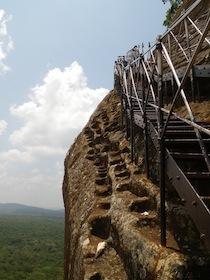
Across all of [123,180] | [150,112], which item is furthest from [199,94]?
[123,180]

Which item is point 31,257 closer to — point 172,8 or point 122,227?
point 172,8

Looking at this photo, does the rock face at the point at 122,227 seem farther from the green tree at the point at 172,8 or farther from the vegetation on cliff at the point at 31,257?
the vegetation on cliff at the point at 31,257

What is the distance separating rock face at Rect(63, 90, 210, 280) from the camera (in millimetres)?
5664

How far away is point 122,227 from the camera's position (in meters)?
7.67

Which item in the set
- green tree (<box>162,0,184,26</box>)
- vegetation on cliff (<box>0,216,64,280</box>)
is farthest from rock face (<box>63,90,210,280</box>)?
vegetation on cliff (<box>0,216,64,280</box>)

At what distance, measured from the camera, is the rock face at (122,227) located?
5664 millimetres

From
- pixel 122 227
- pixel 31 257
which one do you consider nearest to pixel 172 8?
pixel 122 227

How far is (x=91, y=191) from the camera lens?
38.0ft

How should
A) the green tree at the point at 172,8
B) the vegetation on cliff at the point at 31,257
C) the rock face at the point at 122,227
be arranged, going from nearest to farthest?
1. the rock face at the point at 122,227
2. the green tree at the point at 172,8
3. the vegetation on cliff at the point at 31,257

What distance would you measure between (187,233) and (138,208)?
82.1 inches

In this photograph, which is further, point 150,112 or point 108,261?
point 150,112

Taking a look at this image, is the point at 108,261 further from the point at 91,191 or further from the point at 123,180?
the point at 91,191

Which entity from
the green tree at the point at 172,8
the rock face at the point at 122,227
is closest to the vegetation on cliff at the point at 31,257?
the green tree at the point at 172,8

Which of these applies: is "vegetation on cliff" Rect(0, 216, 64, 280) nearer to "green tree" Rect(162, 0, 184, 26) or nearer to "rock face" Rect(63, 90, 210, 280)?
"green tree" Rect(162, 0, 184, 26)
